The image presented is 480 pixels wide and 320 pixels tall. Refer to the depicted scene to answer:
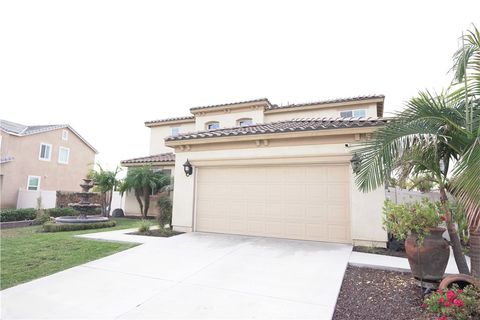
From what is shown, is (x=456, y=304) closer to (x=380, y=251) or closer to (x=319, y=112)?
(x=380, y=251)

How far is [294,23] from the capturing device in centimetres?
844

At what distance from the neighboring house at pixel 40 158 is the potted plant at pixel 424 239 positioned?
24.9 meters

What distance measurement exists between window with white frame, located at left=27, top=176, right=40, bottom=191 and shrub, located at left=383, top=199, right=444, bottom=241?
25650mm

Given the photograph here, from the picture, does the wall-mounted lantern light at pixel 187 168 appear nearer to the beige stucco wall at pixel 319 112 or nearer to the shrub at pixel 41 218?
the shrub at pixel 41 218

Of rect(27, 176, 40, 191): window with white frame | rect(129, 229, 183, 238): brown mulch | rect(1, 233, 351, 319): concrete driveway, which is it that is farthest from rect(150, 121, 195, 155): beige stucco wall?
rect(1, 233, 351, 319): concrete driveway

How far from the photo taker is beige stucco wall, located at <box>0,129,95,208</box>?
64.5 feet

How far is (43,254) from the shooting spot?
6695 mm

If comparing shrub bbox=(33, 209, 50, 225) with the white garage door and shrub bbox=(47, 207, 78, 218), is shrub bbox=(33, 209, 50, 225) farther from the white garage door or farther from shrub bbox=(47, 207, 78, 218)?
the white garage door

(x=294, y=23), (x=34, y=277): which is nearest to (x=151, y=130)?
(x=294, y=23)

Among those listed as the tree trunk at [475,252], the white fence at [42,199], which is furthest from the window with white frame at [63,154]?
the tree trunk at [475,252]

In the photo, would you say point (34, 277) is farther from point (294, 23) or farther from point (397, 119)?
point (294, 23)

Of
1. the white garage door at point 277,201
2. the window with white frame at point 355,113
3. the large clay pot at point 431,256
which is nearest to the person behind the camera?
the large clay pot at point 431,256

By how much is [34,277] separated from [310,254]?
5921 mm

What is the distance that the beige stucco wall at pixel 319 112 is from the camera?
15336 millimetres
